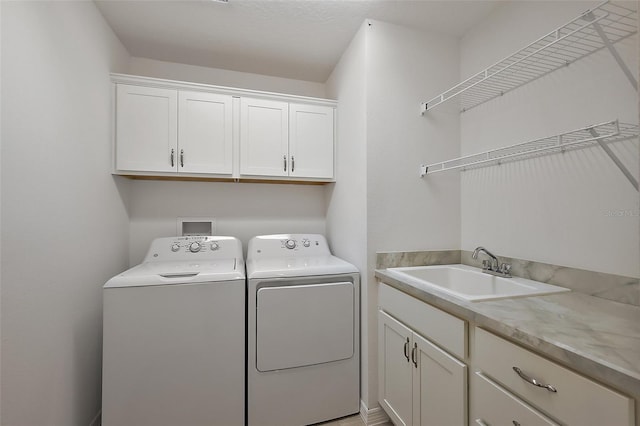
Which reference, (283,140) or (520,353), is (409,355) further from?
(283,140)

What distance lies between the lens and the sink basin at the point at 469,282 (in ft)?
3.98

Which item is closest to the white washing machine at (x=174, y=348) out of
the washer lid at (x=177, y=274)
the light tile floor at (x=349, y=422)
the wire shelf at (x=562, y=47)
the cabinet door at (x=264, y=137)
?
the washer lid at (x=177, y=274)

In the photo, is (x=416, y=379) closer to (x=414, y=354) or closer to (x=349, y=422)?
(x=414, y=354)

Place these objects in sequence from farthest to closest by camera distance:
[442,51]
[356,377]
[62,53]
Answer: [442,51]
[356,377]
[62,53]

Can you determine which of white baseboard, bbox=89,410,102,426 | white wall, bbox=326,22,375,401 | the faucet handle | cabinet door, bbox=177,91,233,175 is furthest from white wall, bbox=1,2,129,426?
the faucet handle

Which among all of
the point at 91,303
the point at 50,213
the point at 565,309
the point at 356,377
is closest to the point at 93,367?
the point at 91,303

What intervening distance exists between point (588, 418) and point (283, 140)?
2044mm

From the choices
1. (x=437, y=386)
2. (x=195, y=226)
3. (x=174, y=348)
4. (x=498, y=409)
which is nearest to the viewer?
(x=498, y=409)

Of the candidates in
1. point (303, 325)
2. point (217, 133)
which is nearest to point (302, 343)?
point (303, 325)

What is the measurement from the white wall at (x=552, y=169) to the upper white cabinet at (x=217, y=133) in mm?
1112

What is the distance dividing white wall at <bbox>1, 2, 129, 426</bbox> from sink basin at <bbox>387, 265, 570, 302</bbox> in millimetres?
1701

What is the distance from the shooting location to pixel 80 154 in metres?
1.44

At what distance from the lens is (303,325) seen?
1.61 meters

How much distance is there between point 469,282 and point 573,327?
2.56ft
